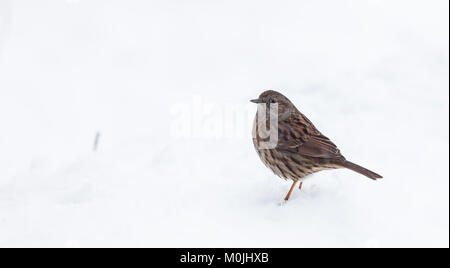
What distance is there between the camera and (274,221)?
11.9 feet

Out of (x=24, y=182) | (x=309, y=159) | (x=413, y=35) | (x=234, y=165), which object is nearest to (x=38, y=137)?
(x=24, y=182)

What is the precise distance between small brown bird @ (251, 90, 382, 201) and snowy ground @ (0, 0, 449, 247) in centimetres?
22

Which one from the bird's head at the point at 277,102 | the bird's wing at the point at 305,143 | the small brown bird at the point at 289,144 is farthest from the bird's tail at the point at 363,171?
the bird's head at the point at 277,102

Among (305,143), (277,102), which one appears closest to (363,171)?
(305,143)

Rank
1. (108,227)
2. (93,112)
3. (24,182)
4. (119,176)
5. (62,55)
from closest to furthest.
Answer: (108,227)
(119,176)
(24,182)
(93,112)
(62,55)

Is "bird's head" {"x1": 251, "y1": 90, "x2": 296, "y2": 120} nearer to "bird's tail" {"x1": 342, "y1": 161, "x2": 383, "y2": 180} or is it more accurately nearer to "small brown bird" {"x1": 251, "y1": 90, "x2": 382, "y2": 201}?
"small brown bird" {"x1": 251, "y1": 90, "x2": 382, "y2": 201}

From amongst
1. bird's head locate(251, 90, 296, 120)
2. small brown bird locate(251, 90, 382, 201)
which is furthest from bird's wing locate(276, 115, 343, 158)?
bird's head locate(251, 90, 296, 120)

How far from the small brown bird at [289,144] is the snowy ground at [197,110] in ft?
0.74

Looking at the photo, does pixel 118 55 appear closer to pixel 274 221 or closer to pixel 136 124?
pixel 136 124

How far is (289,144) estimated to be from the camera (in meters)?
4.35

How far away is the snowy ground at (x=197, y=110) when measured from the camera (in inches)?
145

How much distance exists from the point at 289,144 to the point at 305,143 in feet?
0.52

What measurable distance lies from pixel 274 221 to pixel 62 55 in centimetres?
690

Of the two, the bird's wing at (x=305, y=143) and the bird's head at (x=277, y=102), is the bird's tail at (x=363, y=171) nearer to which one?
the bird's wing at (x=305, y=143)
